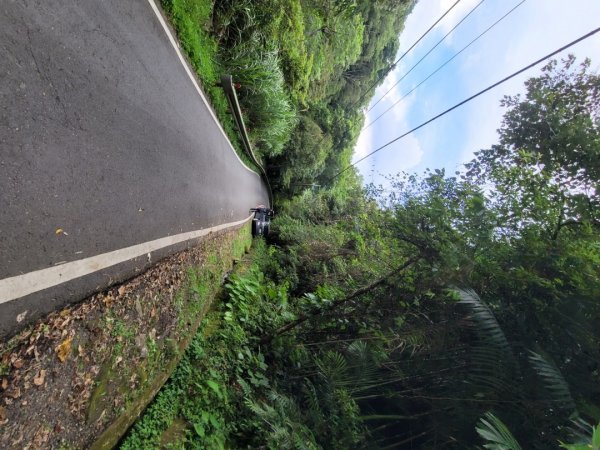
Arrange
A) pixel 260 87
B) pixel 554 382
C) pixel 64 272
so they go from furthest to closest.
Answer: pixel 260 87 → pixel 554 382 → pixel 64 272

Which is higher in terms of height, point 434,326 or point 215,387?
point 434,326

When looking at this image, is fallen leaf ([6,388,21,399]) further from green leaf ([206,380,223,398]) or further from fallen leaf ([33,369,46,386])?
green leaf ([206,380,223,398])

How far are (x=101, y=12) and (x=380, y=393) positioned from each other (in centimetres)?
709

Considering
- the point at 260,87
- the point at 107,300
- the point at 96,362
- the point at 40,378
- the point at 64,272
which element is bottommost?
the point at 96,362

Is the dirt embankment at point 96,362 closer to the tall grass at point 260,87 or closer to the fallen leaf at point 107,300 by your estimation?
the fallen leaf at point 107,300

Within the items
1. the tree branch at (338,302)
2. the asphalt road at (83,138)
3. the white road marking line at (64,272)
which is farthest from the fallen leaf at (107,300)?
the tree branch at (338,302)

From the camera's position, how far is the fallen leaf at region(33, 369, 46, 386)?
2.99 metres

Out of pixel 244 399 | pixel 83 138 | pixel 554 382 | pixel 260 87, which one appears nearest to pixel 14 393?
pixel 83 138

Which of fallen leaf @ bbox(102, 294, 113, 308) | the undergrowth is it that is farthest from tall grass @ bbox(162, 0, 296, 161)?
the undergrowth

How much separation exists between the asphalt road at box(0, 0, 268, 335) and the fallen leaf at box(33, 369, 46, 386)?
537 millimetres

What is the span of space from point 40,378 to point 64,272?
1.02 m

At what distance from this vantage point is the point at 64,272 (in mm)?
3414

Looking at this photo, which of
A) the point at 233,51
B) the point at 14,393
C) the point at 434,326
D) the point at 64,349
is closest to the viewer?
the point at 14,393

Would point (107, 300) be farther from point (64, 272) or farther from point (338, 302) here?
point (338, 302)
